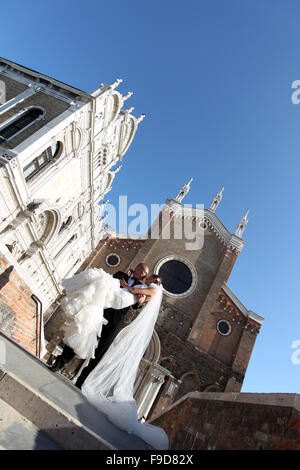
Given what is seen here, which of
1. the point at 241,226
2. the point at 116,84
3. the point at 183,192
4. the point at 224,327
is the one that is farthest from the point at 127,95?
the point at 224,327

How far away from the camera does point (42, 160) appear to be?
13.8m

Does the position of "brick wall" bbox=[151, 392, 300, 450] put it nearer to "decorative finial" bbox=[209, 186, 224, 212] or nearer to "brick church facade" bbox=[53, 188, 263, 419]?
"brick church facade" bbox=[53, 188, 263, 419]

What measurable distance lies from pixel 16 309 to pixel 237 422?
4.34 m

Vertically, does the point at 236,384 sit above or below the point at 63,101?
below

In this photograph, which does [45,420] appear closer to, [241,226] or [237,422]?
[237,422]

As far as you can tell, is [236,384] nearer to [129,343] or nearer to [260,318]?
[260,318]

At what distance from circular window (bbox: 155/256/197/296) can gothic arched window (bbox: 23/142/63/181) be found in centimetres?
971

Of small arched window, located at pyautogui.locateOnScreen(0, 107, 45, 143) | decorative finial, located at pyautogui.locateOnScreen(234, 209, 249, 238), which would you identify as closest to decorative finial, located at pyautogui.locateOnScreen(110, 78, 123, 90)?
small arched window, located at pyautogui.locateOnScreen(0, 107, 45, 143)

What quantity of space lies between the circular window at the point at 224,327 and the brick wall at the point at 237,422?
44.7 feet

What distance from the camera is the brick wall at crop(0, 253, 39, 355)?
199 inches

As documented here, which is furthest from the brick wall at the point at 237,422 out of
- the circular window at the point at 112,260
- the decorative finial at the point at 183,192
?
the decorative finial at the point at 183,192
